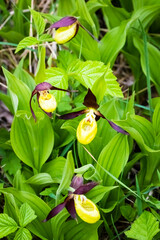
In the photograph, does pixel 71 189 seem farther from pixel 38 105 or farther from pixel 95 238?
pixel 38 105

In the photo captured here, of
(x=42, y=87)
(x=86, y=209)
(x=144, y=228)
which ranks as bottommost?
(x=144, y=228)

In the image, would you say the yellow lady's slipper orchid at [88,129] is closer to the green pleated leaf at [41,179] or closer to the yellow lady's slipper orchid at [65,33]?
the green pleated leaf at [41,179]

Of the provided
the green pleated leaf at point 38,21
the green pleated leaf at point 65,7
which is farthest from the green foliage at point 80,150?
the green pleated leaf at point 65,7

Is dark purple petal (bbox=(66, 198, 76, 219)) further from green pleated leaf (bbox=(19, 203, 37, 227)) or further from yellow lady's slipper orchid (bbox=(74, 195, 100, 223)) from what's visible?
green pleated leaf (bbox=(19, 203, 37, 227))

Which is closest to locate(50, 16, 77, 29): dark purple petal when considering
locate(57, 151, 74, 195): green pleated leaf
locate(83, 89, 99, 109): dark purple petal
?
locate(83, 89, 99, 109): dark purple petal

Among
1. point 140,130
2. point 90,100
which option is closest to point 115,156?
point 140,130

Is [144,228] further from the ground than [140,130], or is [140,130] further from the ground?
[140,130]

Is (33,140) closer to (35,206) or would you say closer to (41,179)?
(41,179)
